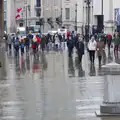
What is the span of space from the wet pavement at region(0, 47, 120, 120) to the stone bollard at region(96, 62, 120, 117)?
0.29 meters

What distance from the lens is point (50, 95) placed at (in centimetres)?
1582

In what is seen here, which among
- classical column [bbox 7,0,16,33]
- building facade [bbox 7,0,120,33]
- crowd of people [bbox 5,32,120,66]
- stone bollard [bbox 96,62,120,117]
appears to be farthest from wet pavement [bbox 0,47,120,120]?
classical column [bbox 7,0,16,33]

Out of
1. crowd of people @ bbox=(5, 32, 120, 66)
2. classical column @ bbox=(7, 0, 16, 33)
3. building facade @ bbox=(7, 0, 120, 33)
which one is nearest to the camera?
crowd of people @ bbox=(5, 32, 120, 66)

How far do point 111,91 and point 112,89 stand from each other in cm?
→ 6

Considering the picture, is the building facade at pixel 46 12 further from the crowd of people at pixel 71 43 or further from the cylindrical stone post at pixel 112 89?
the cylindrical stone post at pixel 112 89

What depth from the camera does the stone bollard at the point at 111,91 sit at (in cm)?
1222

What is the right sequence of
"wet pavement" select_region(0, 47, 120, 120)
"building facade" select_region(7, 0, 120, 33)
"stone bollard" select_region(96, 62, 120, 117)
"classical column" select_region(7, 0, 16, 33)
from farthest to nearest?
"classical column" select_region(7, 0, 16, 33), "building facade" select_region(7, 0, 120, 33), "wet pavement" select_region(0, 47, 120, 120), "stone bollard" select_region(96, 62, 120, 117)

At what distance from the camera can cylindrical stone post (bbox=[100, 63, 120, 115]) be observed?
12.2 meters

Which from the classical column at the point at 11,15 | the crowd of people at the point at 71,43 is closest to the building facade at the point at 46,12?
the classical column at the point at 11,15

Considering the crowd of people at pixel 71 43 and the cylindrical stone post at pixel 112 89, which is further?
the crowd of people at pixel 71 43

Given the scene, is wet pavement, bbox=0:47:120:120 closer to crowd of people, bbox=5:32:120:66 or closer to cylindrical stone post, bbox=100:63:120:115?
cylindrical stone post, bbox=100:63:120:115

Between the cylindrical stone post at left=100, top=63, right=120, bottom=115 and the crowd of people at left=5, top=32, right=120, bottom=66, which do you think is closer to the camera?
the cylindrical stone post at left=100, top=63, right=120, bottom=115

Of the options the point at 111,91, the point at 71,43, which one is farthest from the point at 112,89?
the point at 71,43

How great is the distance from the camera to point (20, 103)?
47.0ft
